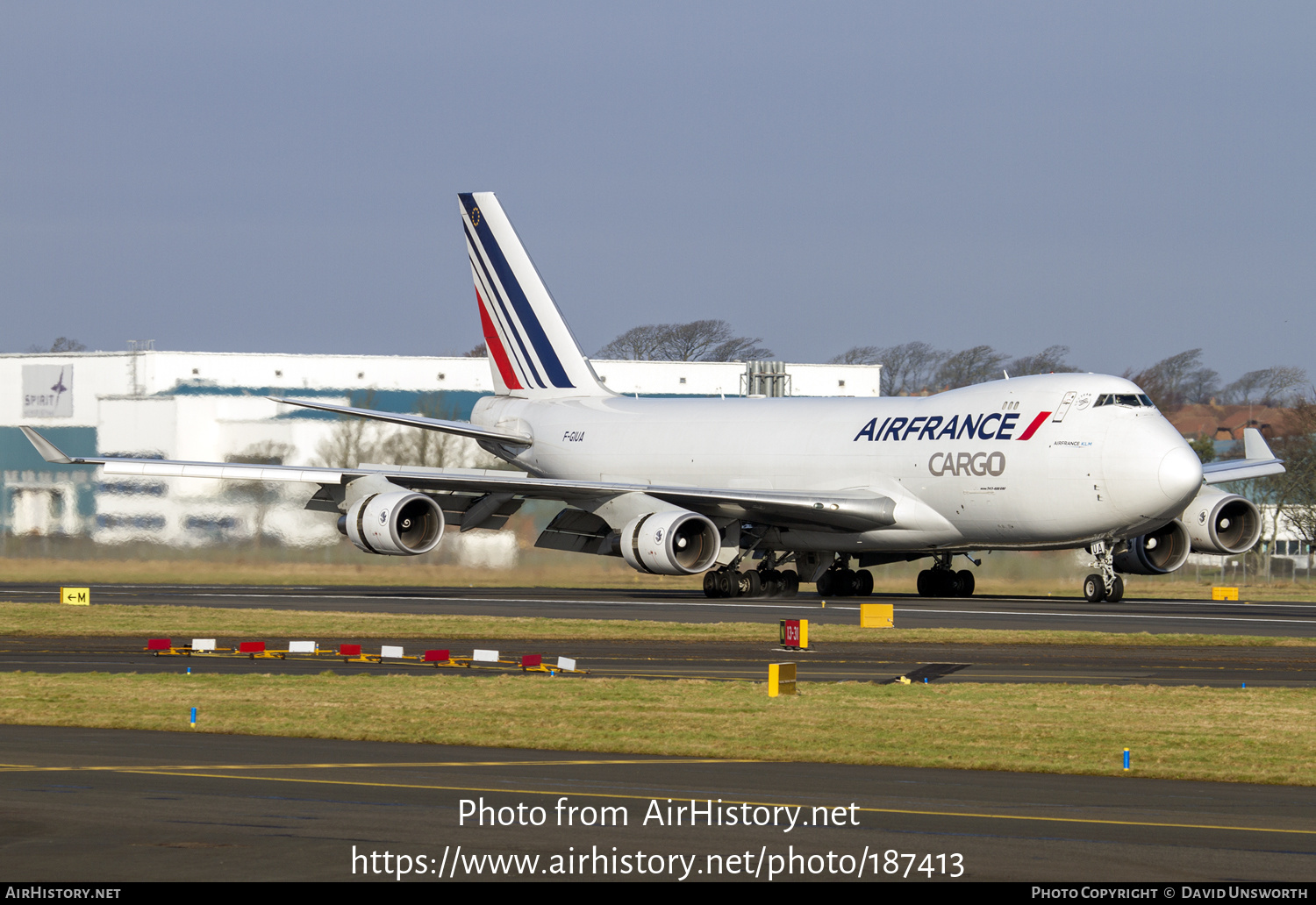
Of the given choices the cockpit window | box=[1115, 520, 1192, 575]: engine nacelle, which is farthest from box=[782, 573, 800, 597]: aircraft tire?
the cockpit window

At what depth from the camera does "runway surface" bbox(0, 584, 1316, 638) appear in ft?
106

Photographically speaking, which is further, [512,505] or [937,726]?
[512,505]

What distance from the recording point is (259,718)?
17.8 m

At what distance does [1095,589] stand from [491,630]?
1622 cm

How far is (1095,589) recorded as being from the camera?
3966 cm

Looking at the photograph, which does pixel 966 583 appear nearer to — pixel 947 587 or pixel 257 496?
pixel 947 587

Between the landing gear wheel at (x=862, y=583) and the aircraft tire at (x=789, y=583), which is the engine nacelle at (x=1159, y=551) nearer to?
the landing gear wheel at (x=862, y=583)

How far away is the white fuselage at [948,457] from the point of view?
37625mm

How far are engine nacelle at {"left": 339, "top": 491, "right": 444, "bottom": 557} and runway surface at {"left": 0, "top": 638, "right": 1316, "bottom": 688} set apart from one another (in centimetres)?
1311

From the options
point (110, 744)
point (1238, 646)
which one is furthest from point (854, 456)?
point (110, 744)

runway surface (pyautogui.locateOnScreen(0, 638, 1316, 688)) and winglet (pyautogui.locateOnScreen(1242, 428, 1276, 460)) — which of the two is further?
winglet (pyautogui.locateOnScreen(1242, 428, 1276, 460))

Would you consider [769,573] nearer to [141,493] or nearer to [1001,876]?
[141,493]

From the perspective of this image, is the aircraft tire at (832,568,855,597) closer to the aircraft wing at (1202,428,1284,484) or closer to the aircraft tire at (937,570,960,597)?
the aircraft tire at (937,570,960,597)

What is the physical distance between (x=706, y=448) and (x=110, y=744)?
31.5m
